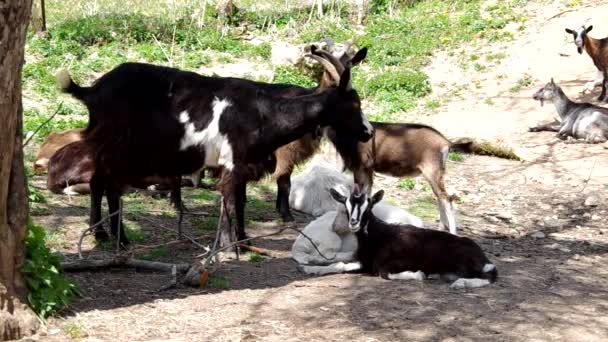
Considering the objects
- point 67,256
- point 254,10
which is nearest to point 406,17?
point 254,10

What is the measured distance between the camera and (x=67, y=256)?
741cm

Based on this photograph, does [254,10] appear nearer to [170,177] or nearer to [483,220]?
[483,220]

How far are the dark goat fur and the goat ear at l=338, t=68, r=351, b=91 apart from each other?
98cm

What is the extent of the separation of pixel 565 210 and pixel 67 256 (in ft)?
20.6

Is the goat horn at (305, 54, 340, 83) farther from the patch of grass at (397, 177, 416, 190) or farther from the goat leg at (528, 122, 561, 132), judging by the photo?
the goat leg at (528, 122, 561, 132)

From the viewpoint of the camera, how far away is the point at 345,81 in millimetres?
8195

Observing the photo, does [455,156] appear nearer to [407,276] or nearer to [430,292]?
[407,276]

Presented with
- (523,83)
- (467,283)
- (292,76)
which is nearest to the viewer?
(467,283)

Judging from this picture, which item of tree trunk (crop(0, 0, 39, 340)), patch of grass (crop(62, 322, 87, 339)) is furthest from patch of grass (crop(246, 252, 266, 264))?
tree trunk (crop(0, 0, 39, 340))

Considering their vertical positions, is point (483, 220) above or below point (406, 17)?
below

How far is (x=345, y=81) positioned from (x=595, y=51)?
32.4 ft

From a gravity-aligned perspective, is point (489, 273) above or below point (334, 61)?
below

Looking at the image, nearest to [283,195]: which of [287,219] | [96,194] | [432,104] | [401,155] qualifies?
[287,219]

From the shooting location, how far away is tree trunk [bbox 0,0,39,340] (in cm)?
511
